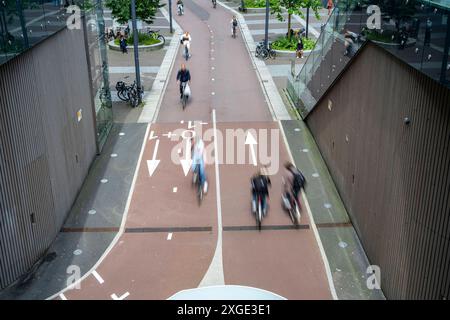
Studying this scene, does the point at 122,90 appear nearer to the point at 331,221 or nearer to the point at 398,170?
the point at 331,221

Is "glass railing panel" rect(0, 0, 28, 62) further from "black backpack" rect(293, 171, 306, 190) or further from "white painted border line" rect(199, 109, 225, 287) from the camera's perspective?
"black backpack" rect(293, 171, 306, 190)

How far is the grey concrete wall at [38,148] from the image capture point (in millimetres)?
10719

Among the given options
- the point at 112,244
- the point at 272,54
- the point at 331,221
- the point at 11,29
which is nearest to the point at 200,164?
the point at 112,244

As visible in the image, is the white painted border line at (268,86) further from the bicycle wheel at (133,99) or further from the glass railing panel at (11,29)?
the glass railing panel at (11,29)

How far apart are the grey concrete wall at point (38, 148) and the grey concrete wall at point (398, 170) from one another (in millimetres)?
7834

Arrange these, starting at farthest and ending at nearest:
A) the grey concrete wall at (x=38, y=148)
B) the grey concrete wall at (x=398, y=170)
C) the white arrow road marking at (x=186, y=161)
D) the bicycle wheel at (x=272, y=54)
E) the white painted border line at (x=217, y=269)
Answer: the bicycle wheel at (x=272, y=54) < the white arrow road marking at (x=186, y=161) < the white painted border line at (x=217, y=269) < the grey concrete wall at (x=38, y=148) < the grey concrete wall at (x=398, y=170)

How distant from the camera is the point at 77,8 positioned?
15.7 metres

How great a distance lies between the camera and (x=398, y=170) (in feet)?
34.4

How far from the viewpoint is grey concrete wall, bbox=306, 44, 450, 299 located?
855cm

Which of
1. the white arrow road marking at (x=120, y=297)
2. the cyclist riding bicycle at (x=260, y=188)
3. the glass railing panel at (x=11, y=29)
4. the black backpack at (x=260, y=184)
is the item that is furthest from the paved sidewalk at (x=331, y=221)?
the glass railing panel at (x=11, y=29)

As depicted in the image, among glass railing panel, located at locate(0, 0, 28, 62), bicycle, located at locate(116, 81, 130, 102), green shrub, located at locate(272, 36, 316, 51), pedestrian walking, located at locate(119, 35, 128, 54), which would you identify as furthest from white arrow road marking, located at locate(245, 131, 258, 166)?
pedestrian walking, located at locate(119, 35, 128, 54)

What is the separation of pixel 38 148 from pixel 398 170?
8183 millimetres

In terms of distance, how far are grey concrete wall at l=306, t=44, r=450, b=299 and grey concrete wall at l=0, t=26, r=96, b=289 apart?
7.83 metres
